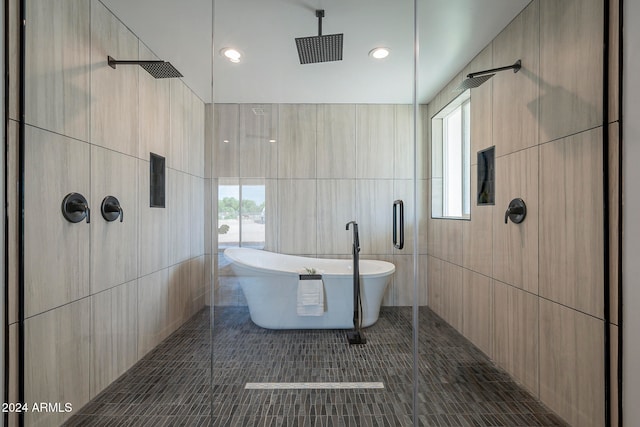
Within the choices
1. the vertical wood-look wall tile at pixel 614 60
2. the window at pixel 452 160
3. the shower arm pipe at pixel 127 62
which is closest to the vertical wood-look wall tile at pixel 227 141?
the shower arm pipe at pixel 127 62

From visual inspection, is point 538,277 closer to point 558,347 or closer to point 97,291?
point 558,347

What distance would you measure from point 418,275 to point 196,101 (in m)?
2.00

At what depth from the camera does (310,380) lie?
5.78 feet

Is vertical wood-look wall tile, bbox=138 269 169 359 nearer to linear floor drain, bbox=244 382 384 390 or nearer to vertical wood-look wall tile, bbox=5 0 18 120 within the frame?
linear floor drain, bbox=244 382 384 390

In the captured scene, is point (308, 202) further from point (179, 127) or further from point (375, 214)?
point (179, 127)

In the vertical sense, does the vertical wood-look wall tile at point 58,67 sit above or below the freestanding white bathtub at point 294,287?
above

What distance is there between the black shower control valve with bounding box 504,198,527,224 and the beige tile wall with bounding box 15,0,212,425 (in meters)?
2.06

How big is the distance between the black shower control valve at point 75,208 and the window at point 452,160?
7.20 feet

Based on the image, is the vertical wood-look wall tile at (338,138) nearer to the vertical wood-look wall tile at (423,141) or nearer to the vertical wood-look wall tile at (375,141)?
the vertical wood-look wall tile at (375,141)

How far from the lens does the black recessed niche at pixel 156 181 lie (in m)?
1.87

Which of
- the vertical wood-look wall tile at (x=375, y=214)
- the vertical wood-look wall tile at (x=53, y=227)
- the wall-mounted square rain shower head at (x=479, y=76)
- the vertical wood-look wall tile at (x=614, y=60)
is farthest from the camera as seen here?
the vertical wood-look wall tile at (x=375, y=214)

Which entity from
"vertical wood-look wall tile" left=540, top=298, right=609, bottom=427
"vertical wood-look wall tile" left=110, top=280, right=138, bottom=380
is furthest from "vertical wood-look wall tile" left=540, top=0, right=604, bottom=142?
"vertical wood-look wall tile" left=110, top=280, right=138, bottom=380

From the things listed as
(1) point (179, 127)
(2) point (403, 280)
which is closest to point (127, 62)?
(1) point (179, 127)

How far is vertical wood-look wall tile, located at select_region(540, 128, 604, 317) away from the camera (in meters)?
1.36
